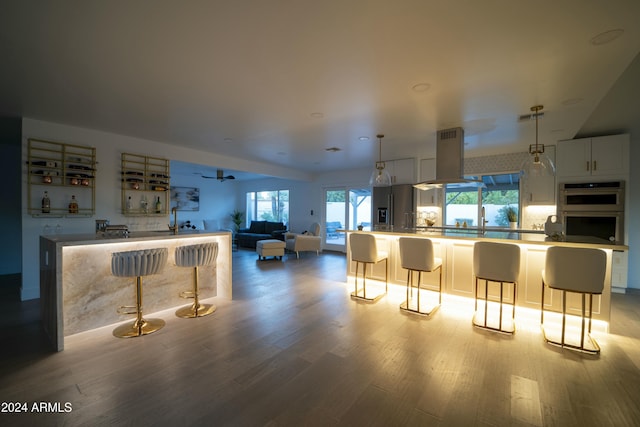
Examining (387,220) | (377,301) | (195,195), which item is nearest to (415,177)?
(387,220)

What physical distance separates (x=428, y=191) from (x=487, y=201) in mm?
1332

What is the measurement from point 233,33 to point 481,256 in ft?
11.2

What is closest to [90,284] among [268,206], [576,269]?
[576,269]

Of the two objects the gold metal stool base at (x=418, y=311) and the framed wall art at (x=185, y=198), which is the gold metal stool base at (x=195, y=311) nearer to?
the gold metal stool base at (x=418, y=311)

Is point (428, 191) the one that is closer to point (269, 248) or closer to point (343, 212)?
point (343, 212)

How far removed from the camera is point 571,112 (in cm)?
351

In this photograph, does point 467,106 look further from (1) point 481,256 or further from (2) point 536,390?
(2) point 536,390

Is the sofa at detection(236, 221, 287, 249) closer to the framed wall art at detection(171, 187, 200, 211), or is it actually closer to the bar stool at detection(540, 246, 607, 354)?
the framed wall art at detection(171, 187, 200, 211)

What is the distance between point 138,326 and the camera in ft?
9.67

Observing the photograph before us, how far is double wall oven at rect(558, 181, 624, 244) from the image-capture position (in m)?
4.42

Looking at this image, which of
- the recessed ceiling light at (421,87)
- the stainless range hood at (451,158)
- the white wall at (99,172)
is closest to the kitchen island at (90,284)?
the white wall at (99,172)

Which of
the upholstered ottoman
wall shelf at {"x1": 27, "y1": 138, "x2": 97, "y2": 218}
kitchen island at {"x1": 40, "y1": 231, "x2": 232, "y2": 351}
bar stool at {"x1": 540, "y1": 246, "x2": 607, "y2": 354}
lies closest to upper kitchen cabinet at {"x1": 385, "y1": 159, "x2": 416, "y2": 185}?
the upholstered ottoman

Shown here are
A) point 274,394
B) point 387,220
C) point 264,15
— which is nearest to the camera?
point 264,15

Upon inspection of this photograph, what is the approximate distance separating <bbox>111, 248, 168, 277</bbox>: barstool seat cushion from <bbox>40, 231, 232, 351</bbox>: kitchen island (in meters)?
0.25
